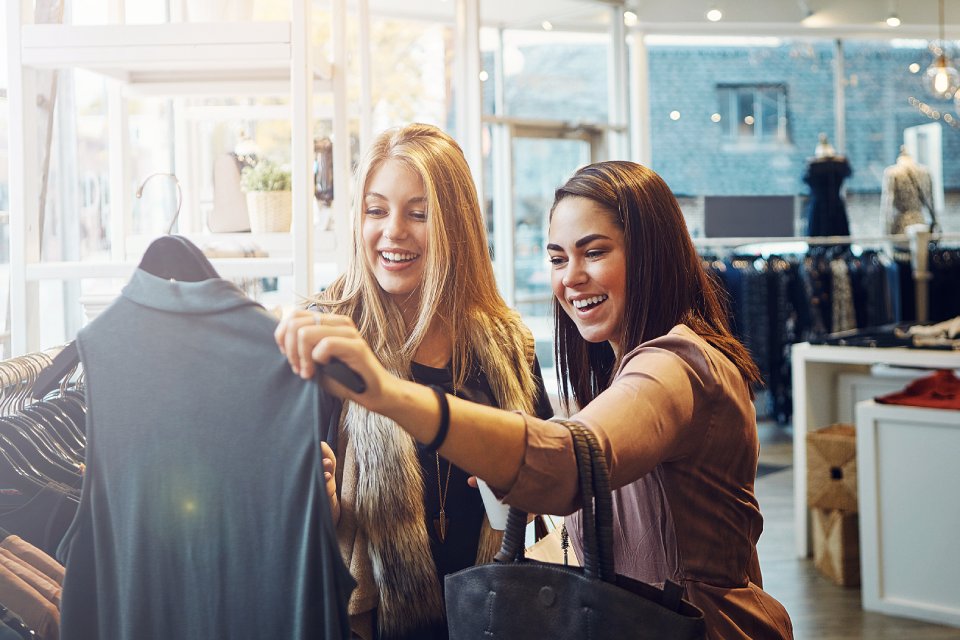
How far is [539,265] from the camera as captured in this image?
7879mm

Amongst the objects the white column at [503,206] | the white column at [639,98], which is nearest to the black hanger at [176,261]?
the white column at [503,206]

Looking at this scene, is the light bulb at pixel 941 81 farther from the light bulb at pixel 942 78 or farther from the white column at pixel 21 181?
the white column at pixel 21 181

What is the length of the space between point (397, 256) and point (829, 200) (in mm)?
7146

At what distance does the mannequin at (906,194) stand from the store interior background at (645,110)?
841 millimetres

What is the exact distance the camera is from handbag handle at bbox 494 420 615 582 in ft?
3.46

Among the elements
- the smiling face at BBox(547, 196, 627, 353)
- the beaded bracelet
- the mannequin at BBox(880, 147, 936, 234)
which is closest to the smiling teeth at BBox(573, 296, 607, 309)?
the smiling face at BBox(547, 196, 627, 353)

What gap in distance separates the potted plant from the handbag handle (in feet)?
4.60

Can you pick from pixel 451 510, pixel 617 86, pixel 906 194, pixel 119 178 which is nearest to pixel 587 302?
pixel 451 510

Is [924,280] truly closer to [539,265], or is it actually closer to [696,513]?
[539,265]

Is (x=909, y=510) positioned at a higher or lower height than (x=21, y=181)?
lower

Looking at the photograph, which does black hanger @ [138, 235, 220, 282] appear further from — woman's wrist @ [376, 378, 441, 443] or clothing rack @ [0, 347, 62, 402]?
clothing rack @ [0, 347, 62, 402]

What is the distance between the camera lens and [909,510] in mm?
3783

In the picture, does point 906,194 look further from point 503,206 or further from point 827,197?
point 503,206

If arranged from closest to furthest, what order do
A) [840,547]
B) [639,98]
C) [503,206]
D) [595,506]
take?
[595,506]
[840,547]
[503,206]
[639,98]
